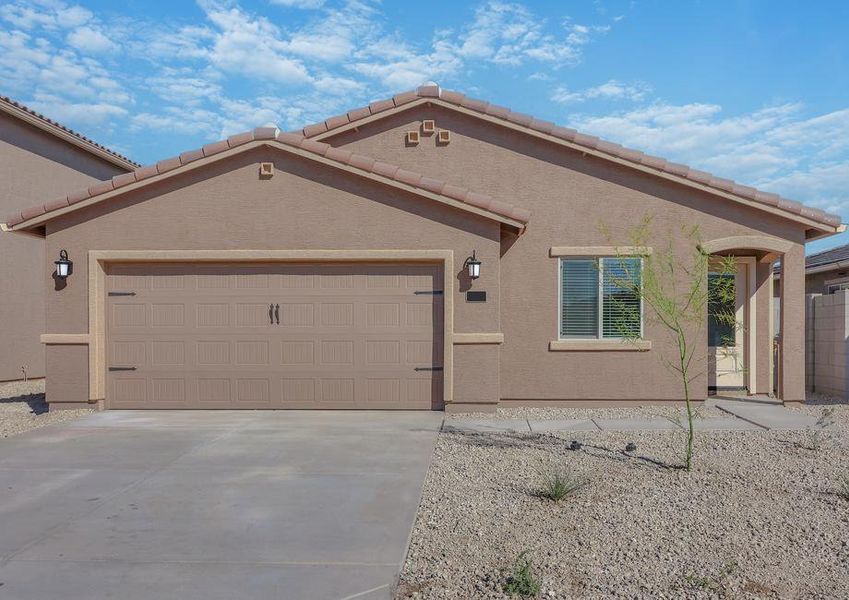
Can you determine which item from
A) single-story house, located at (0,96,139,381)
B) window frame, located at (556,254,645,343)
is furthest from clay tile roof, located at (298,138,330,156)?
single-story house, located at (0,96,139,381)

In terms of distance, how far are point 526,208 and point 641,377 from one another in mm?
3343

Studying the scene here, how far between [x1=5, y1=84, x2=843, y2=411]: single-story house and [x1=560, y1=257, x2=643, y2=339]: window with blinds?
3cm

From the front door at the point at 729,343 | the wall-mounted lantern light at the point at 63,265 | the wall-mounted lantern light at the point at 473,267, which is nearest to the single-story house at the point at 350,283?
the wall-mounted lantern light at the point at 473,267

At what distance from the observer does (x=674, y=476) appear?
6.98 meters

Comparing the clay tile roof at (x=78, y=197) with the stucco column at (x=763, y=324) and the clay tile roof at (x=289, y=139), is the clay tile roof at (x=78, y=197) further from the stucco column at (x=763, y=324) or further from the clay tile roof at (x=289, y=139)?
the stucco column at (x=763, y=324)

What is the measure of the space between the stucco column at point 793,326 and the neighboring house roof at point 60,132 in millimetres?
15478

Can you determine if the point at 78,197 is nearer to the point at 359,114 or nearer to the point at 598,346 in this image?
the point at 359,114

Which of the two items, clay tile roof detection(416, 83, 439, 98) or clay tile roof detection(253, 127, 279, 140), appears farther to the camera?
clay tile roof detection(416, 83, 439, 98)

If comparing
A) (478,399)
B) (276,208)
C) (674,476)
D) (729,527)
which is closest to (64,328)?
(276,208)

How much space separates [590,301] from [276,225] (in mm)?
5174

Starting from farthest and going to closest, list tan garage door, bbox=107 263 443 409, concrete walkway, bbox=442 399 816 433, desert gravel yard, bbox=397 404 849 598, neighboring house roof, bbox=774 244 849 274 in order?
neighboring house roof, bbox=774 244 849 274
tan garage door, bbox=107 263 443 409
concrete walkway, bbox=442 399 816 433
desert gravel yard, bbox=397 404 849 598

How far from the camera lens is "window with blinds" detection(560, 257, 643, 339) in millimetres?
11477

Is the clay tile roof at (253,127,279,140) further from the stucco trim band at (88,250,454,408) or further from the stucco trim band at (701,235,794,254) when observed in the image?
the stucco trim band at (701,235,794,254)

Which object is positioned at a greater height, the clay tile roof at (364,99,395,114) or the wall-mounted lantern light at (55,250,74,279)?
the clay tile roof at (364,99,395,114)
